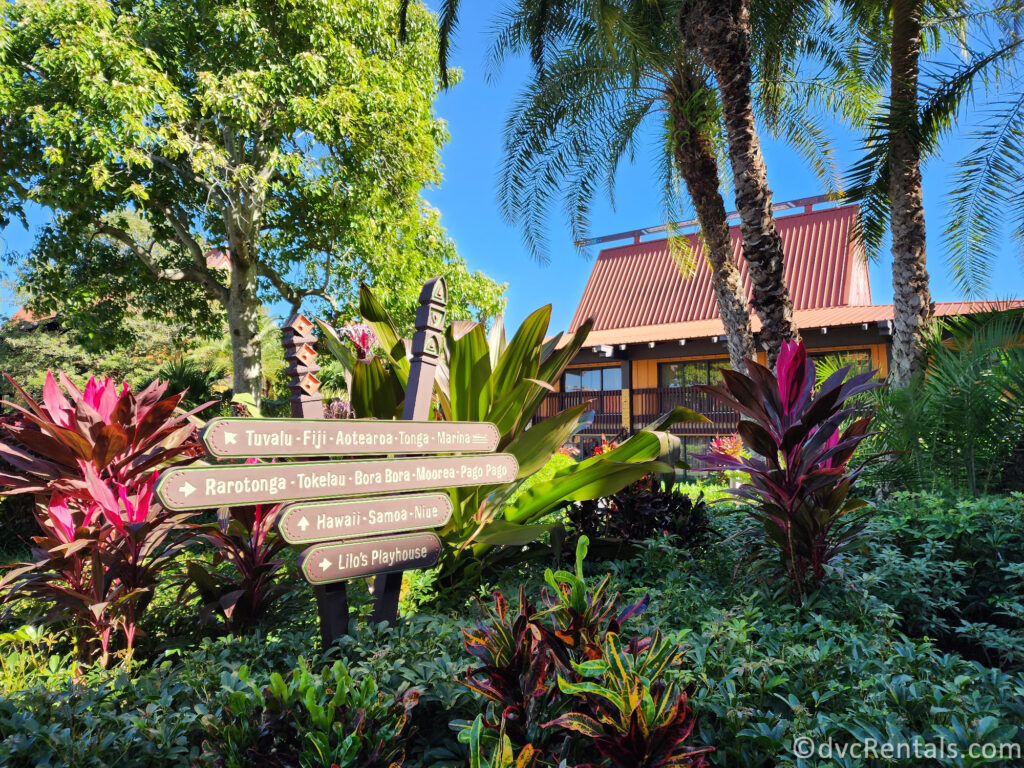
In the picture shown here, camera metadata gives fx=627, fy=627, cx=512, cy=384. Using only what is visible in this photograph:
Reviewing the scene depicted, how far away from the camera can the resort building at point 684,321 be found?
16203 millimetres

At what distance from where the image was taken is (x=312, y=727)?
156 cm

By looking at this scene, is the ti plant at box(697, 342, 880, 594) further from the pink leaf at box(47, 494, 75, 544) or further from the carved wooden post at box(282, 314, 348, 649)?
the pink leaf at box(47, 494, 75, 544)

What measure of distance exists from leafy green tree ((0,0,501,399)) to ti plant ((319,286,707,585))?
986cm

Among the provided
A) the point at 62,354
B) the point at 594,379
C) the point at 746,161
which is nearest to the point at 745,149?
the point at 746,161

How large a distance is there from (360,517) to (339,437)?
1.04ft

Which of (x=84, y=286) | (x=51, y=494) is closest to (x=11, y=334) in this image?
(x=84, y=286)

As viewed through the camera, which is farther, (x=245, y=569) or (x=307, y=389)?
(x=307, y=389)

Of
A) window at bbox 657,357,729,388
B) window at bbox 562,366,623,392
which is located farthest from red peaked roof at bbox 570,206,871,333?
window at bbox 562,366,623,392

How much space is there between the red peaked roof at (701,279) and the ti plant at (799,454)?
15.2m

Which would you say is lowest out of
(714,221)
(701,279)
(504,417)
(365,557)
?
(365,557)

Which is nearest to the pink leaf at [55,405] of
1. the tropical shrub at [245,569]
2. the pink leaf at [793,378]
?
the tropical shrub at [245,569]

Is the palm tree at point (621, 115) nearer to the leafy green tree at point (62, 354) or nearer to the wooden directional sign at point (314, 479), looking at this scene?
the wooden directional sign at point (314, 479)

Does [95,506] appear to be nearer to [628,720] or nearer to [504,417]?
[504,417]

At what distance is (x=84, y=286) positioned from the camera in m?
14.0
